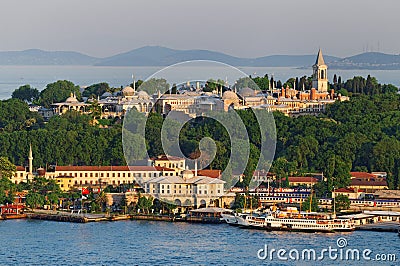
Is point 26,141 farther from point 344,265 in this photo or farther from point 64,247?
point 344,265

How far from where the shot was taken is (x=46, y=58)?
98.3m

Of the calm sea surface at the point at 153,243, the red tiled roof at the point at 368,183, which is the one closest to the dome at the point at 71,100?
the red tiled roof at the point at 368,183

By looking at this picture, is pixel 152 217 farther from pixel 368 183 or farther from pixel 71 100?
pixel 71 100

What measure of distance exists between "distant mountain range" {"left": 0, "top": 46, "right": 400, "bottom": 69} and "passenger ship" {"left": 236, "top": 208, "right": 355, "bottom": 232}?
21190 mm

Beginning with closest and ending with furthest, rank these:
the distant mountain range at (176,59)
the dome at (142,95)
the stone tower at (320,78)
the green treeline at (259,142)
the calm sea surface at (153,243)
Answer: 1. the calm sea surface at (153,243)
2. the green treeline at (259,142)
3. the dome at (142,95)
4. the stone tower at (320,78)
5. the distant mountain range at (176,59)

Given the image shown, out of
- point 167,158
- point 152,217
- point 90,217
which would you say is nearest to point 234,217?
point 152,217

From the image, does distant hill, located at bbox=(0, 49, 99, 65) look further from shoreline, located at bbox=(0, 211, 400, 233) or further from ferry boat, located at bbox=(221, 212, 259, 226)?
ferry boat, located at bbox=(221, 212, 259, 226)

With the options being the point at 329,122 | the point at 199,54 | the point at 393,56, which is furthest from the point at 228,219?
the point at 393,56

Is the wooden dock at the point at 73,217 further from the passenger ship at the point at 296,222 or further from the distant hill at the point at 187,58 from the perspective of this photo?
the distant hill at the point at 187,58

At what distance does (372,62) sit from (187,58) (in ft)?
136

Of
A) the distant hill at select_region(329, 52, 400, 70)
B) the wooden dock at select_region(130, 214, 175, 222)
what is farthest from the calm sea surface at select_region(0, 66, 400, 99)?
the wooden dock at select_region(130, 214, 175, 222)

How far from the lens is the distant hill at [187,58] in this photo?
46.9 metres

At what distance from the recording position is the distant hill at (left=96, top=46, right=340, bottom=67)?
46906 mm

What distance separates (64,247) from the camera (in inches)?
800
